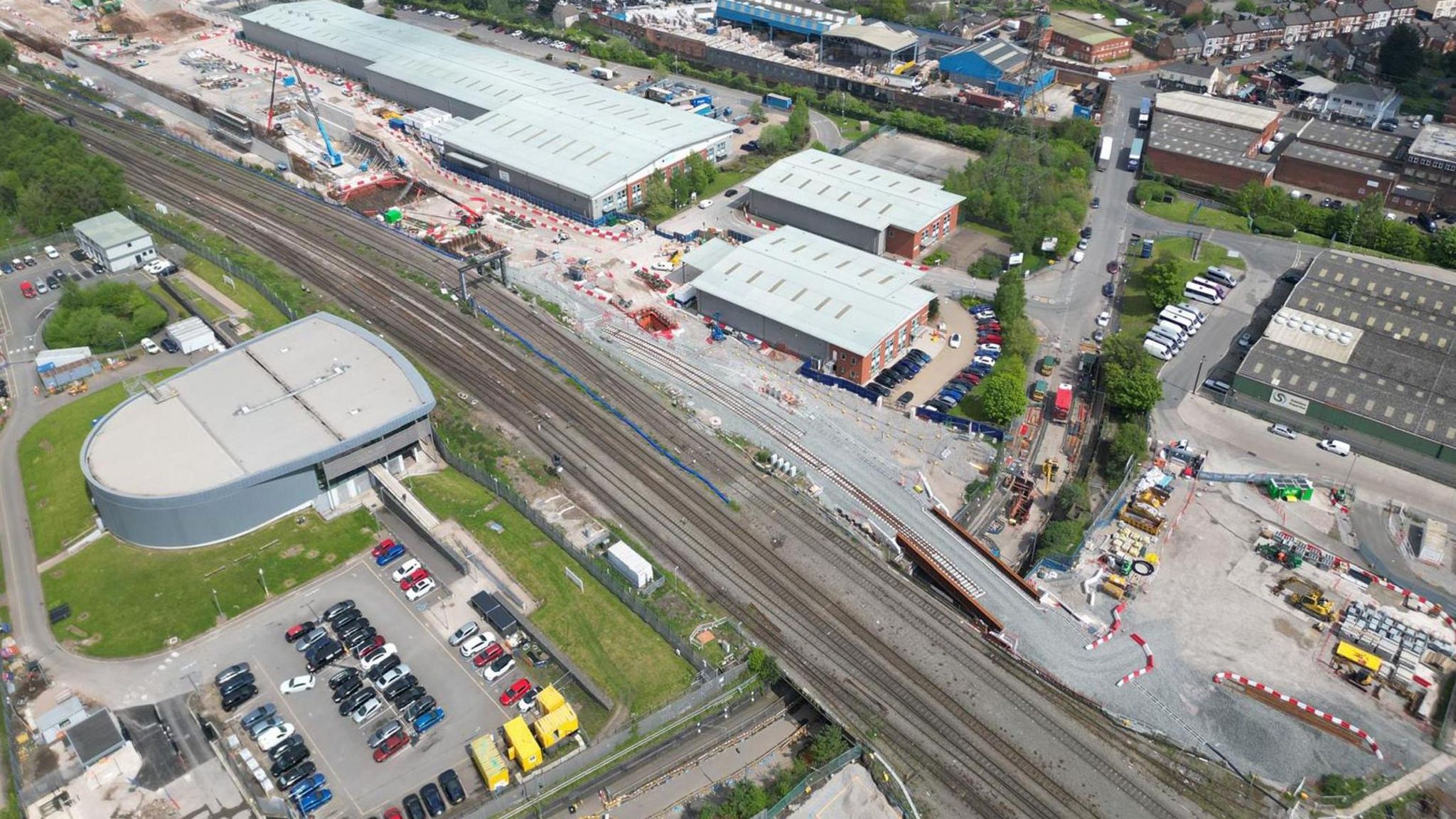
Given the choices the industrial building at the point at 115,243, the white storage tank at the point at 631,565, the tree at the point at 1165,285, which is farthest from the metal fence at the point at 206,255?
the tree at the point at 1165,285

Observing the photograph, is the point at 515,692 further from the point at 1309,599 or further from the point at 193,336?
the point at 193,336

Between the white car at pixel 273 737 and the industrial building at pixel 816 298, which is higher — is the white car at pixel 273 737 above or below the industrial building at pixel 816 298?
below

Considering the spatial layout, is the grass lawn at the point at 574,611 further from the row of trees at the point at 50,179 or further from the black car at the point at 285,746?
the row of trees at the point at 50,179

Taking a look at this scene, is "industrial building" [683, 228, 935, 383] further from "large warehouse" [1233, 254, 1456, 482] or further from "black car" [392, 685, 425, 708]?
"black car" [392, 685, 425, 708]

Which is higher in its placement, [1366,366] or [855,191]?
[855,191]

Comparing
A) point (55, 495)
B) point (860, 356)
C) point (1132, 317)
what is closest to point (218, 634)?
point (55, 495)

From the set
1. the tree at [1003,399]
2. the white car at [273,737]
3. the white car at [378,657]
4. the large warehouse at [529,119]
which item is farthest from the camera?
the large warehouse at [529,119]

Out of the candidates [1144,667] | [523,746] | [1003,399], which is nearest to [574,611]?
[523,746]
